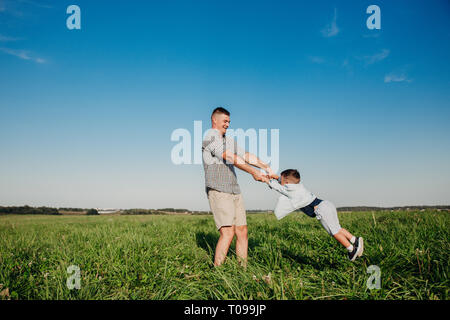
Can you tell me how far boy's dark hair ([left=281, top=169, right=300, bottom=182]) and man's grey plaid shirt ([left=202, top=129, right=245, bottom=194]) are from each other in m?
0.75

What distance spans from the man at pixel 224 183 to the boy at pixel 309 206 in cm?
37

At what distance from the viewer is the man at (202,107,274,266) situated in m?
3.49

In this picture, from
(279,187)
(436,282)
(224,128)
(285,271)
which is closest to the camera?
(436,282)

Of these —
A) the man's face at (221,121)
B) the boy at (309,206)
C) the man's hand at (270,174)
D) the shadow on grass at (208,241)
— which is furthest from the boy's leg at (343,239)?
the man's face at (221,121)

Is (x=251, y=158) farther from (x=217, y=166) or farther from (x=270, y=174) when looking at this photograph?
(x=217, y=166)

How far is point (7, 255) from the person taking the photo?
3.80 metres

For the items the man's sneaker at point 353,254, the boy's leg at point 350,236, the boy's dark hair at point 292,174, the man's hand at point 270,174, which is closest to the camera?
the man's sneaker at point 353,254

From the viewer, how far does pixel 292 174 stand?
145 inches

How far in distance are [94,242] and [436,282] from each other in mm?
5156

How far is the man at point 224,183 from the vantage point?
3488 mm

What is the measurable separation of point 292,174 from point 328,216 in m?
0.76

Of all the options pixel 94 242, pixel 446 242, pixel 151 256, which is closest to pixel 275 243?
pixel 151 256

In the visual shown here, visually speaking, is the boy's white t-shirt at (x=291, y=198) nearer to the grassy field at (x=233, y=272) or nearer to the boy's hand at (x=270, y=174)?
the boy's hand at (x=270, y=174)
